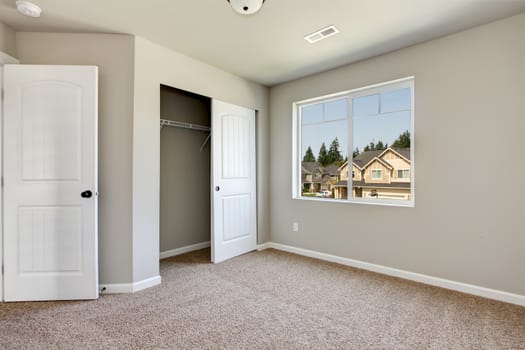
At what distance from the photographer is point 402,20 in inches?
96.0

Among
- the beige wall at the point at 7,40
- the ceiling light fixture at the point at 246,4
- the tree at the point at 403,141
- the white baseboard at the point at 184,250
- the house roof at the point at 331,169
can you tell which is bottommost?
the white baseboard at the point at 184,250

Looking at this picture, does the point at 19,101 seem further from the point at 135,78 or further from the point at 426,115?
the point at 426,115

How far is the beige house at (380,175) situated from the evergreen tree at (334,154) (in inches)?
4.0

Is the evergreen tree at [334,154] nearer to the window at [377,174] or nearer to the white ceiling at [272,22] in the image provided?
the window at [377,174]

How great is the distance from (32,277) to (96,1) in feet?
7.95

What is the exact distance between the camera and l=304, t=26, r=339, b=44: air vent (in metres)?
2.57

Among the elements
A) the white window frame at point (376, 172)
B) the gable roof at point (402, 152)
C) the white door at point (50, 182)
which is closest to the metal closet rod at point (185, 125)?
the white door at point (50, 182)

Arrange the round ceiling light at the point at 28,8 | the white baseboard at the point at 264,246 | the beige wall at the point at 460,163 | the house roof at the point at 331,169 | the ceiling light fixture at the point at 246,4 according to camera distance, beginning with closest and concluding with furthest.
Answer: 1. the ceiling light fixture at the point at 246,4
2. the round ceiling light at the point at 28,8
3. the beige wall at the point at 460,163
4. the house roof at the point at 331,169
5. the white baseboard at the point at 264,246

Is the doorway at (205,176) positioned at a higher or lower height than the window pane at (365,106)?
lower

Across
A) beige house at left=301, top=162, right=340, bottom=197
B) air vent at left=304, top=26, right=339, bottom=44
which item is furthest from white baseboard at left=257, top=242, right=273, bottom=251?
air vent at left=304, top=26, right=339, bottom=44

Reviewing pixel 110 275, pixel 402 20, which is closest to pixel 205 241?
pixel 110 275

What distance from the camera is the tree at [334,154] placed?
142 inches

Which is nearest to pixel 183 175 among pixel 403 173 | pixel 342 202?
pixel 342 202

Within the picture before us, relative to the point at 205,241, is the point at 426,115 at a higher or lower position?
higher
